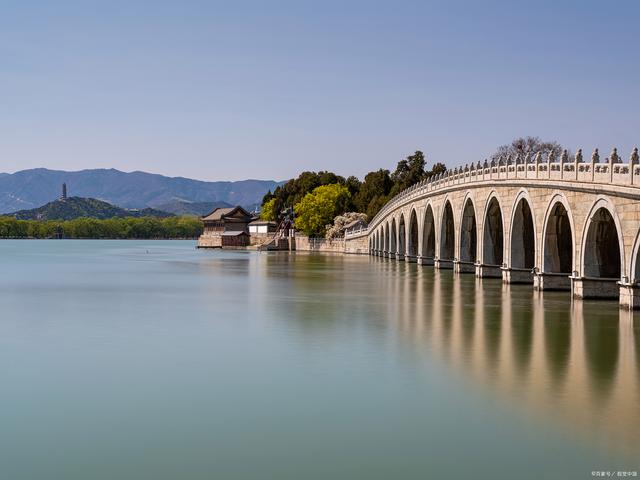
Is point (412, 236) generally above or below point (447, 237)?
above

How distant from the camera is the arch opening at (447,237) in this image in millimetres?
61312

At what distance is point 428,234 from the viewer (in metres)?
68.9

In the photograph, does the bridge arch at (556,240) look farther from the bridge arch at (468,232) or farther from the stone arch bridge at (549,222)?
the bridge arch at (468,232)

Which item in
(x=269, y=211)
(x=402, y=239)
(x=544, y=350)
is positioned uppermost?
(x=269, y=211)

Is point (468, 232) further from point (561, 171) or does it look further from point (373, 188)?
point (373, 188)

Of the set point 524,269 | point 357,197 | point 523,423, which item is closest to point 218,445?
point 523,423

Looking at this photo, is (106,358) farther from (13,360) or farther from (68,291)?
(68,291)

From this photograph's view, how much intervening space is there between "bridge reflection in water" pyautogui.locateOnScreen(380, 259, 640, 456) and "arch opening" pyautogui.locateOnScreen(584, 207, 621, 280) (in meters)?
1.71

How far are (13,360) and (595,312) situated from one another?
1939 cm

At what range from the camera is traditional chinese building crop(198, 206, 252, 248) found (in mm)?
139625

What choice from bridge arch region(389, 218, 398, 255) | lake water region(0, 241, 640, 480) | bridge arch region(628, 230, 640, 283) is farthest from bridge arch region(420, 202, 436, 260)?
bridge arch region(628, 230, 640, 283)

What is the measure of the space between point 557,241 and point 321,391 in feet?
74.1

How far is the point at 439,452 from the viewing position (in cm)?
1314

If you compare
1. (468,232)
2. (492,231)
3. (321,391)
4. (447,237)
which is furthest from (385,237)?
(321,391)
